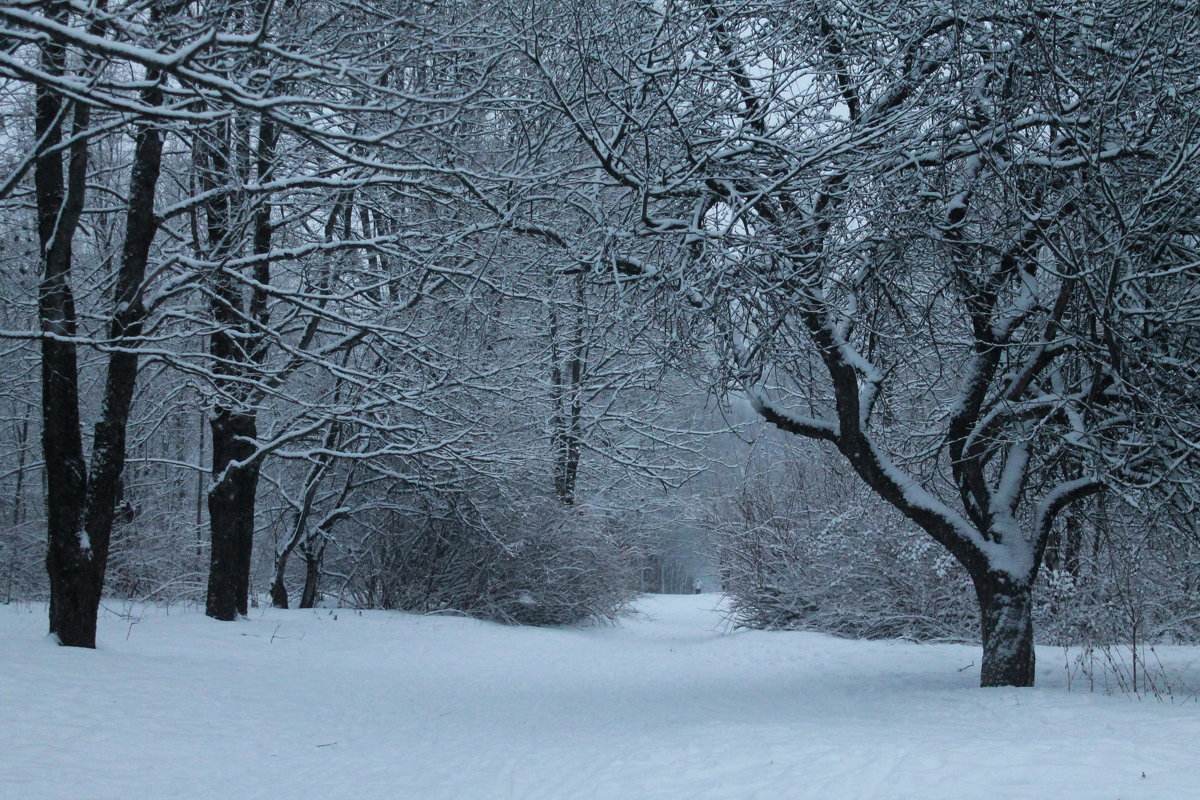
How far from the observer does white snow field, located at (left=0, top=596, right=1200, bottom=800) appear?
4.89 metres

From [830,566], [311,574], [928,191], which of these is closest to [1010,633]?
[928,191]

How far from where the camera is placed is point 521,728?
741 cm

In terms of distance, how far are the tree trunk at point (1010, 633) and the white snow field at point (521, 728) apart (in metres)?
0.23

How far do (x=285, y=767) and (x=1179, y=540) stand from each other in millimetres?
7639

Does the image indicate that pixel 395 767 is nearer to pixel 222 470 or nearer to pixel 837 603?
pixel 222 470

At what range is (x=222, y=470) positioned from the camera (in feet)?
40.6

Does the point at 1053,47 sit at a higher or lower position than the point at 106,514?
higher

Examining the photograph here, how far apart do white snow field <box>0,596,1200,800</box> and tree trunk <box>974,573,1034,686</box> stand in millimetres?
233

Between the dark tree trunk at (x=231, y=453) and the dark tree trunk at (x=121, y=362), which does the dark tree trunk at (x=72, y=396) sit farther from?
the dark tree trunk at (x=231, y=453)

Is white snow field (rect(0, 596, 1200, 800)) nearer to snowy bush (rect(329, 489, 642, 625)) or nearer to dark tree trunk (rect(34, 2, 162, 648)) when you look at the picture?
dark tree trunk (rect(34, 2, 162, 648))

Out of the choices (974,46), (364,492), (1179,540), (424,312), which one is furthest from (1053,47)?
(364,492)

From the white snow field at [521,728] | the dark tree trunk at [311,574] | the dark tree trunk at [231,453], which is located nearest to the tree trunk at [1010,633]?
the white snow field at [521,728]

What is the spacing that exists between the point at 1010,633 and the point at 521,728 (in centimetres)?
411

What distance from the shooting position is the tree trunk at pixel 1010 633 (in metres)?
7.72
